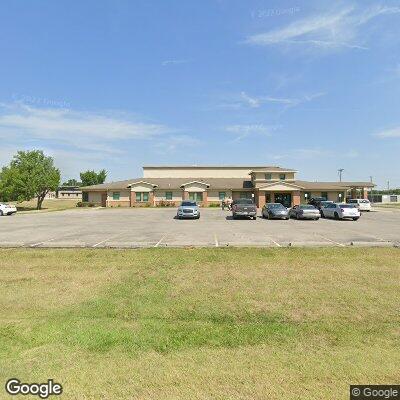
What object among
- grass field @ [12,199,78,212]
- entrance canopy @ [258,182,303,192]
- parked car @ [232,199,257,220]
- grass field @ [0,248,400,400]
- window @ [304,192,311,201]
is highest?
entrance canopy @ [258,182,303,192]

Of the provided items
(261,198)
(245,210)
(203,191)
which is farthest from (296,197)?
(245,210)

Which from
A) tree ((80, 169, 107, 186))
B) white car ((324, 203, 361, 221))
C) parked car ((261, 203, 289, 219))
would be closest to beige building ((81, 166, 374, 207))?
white car ((324, 203, 361, 221))

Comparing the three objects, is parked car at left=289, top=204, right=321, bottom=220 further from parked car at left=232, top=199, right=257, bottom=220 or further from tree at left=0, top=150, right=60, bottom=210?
tree at left=0, top=150, right=60, bottom=210

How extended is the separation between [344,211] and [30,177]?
4907cm

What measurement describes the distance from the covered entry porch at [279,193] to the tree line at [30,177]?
35.8 m

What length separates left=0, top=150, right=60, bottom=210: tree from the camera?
51.2 metres

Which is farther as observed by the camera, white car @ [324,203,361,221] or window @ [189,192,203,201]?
window @ [189,192,203,201]

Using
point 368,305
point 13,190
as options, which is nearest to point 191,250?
point 368,305

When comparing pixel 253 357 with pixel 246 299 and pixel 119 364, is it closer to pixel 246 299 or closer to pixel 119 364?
pixel 119 364

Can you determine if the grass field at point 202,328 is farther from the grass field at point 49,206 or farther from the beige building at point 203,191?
the grass field at point 49,206

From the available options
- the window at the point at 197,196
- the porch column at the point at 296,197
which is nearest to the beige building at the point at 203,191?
the window at the point at 197,196

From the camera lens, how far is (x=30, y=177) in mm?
51594

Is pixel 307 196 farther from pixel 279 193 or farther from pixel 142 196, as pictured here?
pixel 142 196

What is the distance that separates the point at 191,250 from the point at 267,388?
824 cm
